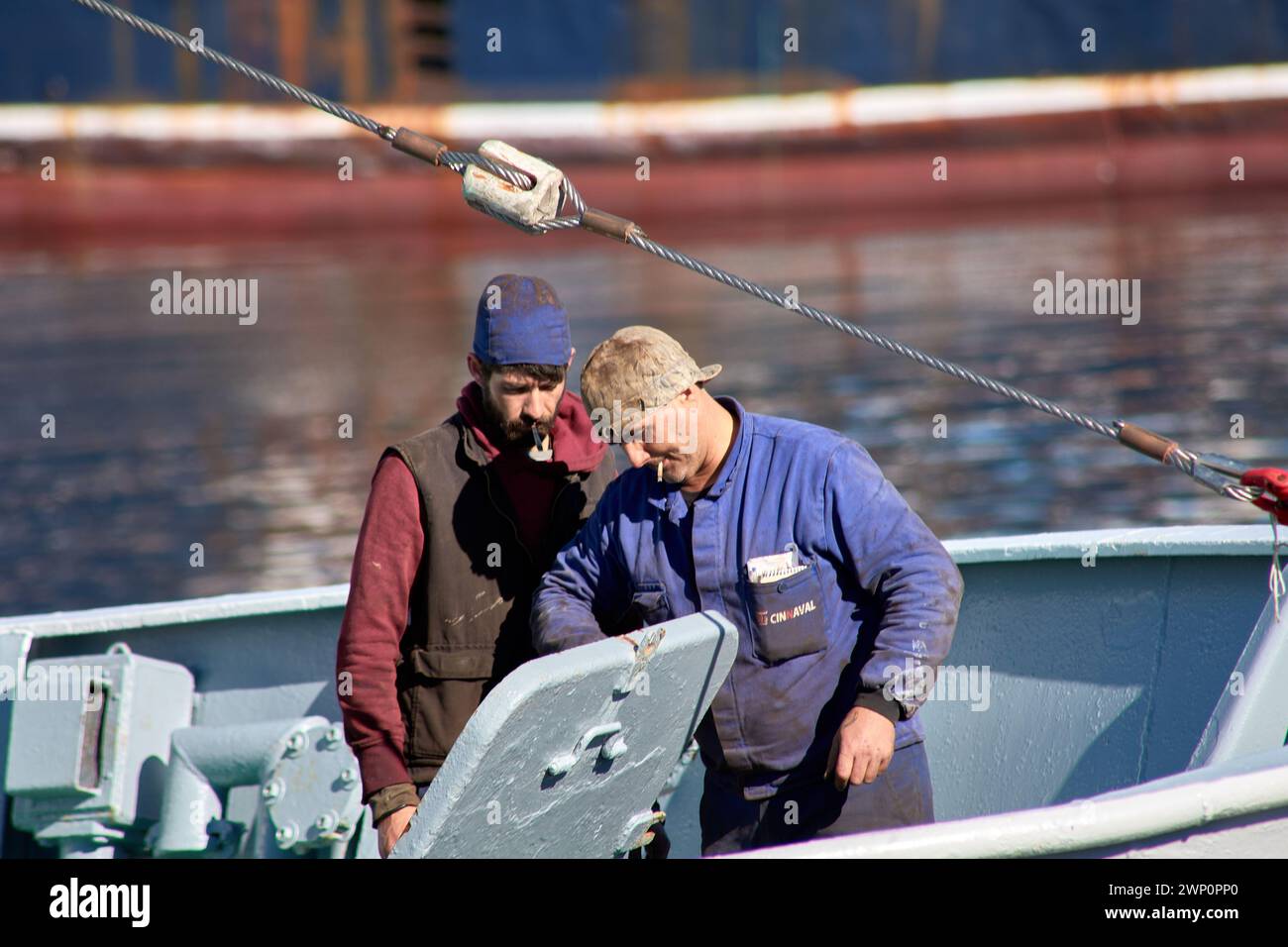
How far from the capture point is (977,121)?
37062 mm

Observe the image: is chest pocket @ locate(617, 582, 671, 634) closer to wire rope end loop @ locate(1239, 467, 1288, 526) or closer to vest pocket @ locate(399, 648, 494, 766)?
vest pocket @ locate(399, 648, 494, 766)

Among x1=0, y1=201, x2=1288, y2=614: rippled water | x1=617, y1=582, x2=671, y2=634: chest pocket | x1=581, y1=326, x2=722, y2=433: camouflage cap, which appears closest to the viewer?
x1=581, y1=326, x2=722, y2=433: camouflage cap

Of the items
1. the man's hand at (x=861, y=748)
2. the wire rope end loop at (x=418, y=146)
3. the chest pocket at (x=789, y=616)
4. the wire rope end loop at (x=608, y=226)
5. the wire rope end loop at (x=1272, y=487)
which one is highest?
the wire rope end loop at (x=418, y=146)

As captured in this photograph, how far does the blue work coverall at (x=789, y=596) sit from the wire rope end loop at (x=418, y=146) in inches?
39.5

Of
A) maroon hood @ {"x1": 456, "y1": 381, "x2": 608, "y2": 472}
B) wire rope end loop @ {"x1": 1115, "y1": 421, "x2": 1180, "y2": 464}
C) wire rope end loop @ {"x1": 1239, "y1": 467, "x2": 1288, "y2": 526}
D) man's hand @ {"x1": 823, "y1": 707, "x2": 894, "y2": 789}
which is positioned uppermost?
maroon hood @ {"x1": 456, "y1": 381, "x2": 608, "y2": 472}

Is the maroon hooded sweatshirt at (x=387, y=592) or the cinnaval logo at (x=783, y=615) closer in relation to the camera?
the cinnaval logo at (x=783, y=615)

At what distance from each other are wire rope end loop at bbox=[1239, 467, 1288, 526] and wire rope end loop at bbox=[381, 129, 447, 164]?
222cm

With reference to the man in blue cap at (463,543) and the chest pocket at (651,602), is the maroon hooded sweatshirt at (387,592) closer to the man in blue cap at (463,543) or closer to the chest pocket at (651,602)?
the man in blue cap at (463,543)

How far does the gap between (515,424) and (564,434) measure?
159 mm

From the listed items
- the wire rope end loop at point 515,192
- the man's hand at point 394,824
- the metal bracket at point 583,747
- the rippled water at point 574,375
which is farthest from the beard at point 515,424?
the rippled water at point 574,375

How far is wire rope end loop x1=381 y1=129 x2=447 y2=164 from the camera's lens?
397cm

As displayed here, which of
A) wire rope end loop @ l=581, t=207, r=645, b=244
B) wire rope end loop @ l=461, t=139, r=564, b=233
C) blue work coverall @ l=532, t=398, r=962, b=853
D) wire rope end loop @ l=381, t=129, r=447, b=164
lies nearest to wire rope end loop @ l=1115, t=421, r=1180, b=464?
blue work coverall @ l=532, t=398, r=962, b=853

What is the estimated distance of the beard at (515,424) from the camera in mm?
3746

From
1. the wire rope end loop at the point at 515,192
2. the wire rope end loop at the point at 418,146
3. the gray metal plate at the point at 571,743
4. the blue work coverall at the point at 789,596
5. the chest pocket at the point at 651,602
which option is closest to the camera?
the gray metal plate at the point at 571,743
